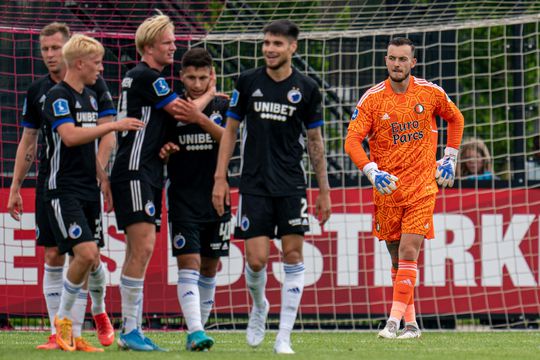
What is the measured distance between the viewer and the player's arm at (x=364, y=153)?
927 centimetres

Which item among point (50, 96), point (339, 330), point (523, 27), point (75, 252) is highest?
→ point (523, 27)

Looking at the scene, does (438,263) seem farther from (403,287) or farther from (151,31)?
(151,31)

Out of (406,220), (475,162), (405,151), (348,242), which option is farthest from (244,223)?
(475,162)

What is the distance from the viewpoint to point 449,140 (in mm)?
10094

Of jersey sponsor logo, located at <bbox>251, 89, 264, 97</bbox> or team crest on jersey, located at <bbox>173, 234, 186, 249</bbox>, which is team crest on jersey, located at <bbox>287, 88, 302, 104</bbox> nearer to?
jersey sponsor logo, located at <bbox>251, 89, 264, 97</bbox>

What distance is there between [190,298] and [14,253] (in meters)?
4.65

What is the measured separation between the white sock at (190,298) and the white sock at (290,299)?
0.57m

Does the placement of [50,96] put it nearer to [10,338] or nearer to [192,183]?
[192,183]

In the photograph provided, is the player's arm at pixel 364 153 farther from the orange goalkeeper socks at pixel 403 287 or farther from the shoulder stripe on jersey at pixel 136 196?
the shoulder stripe on jersey at pixel 136 196

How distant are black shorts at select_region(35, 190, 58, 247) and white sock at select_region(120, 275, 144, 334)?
0.85m

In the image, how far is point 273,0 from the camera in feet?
44.7

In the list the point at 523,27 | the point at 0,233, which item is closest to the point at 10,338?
the point at 0,233

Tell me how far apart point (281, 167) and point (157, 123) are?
893mm

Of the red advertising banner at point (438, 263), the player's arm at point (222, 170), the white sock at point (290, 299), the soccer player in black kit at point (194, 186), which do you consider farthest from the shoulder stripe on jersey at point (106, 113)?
the red advertising banner at point (438, 263)
